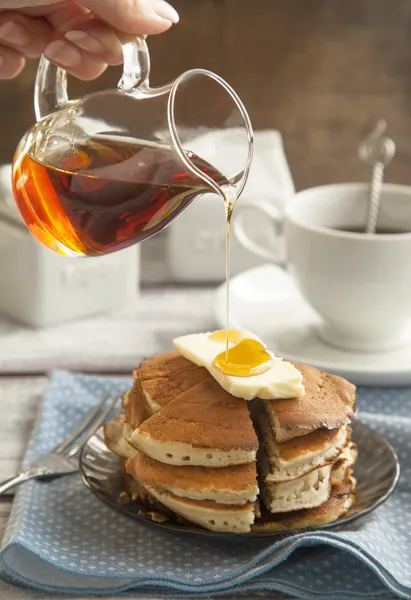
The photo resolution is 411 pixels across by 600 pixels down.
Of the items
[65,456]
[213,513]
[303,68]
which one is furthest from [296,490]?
[303,68]

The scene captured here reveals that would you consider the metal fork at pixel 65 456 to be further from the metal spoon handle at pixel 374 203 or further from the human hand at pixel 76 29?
the metal spoon handle at pixel 374 203

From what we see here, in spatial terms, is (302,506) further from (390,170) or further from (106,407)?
(390,170)

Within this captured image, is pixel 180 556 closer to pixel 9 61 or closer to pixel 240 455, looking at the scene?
pixel 240 455

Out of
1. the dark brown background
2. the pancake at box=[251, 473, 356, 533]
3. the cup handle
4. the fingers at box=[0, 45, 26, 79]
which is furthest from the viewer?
the dark brown background

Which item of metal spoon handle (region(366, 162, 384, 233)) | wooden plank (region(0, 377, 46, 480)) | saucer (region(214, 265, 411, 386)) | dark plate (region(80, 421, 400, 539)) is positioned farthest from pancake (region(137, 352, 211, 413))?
metal spoon handle (region(366, 162, 384, 233))

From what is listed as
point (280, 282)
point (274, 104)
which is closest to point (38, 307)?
point (280, 282)

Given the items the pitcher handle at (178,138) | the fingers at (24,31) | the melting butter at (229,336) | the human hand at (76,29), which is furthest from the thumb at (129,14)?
the melting butter at (229,336)

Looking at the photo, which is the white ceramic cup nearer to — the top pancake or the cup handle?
the cup handle
